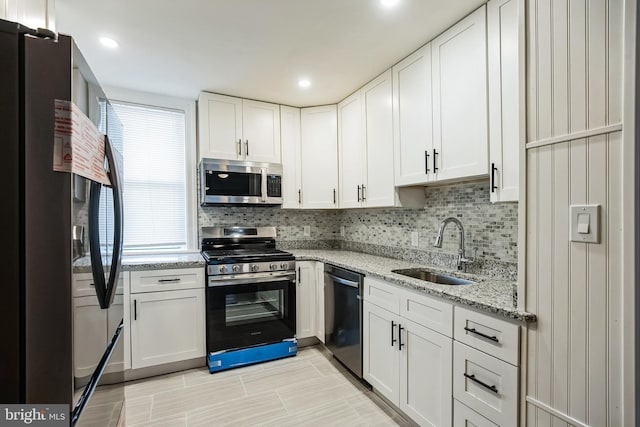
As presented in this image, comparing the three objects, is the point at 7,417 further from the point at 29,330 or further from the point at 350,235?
the point at 350,235

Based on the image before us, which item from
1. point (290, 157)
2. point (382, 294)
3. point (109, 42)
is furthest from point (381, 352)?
point (109, 42)

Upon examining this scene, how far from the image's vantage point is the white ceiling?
1.78m

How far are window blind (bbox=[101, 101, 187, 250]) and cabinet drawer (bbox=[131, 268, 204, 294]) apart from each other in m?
0.69

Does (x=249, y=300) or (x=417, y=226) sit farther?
(x=249, y=300)

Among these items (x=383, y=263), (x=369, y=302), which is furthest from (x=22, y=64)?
(x=383, y=263)

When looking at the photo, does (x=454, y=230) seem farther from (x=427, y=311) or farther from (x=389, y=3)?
(x=389, y=3)

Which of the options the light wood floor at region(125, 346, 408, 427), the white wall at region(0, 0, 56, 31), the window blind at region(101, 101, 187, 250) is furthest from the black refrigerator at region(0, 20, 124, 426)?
the window blind at region(101, 101, 187, 250)

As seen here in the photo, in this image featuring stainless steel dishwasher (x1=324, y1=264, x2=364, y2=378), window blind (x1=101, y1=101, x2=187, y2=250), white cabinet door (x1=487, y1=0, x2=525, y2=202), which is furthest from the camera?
window blind (x1=101, y1=101, x2=187, y2=250)

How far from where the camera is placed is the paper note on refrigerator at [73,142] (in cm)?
80

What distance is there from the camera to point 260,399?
2.24 meters

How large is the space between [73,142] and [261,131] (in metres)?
2.46

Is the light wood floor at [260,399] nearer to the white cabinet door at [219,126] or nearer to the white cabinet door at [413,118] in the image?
the white cabinet door at [413,118]

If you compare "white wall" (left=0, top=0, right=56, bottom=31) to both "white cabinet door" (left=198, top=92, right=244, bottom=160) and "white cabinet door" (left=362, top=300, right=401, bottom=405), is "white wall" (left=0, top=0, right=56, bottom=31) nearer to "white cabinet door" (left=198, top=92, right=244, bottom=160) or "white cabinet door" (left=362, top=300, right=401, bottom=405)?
"white cabinet door" (left=198, top=92, right=244, bottom=160)

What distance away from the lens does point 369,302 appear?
2.24 meters
